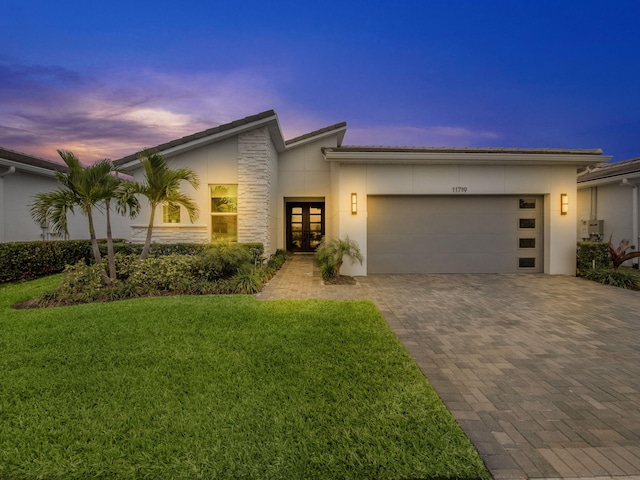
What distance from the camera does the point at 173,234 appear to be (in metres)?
11.2

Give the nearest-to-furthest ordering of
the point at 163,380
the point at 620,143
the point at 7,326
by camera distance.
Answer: the point at 163,380 < the point at 7,326 < the point at 620,143

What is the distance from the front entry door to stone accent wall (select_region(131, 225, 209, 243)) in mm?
5367

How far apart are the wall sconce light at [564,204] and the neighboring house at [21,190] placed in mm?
18090

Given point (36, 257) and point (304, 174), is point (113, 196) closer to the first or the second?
point (36, 257)

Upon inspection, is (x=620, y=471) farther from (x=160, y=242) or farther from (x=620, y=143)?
(x=620, y=143)

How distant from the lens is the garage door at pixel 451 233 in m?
10.9

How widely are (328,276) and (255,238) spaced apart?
10.4 feet

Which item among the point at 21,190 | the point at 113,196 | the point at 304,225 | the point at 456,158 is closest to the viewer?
the point at 113,196

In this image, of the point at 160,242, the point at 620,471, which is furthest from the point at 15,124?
the point at 620,471

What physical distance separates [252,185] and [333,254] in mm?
4054

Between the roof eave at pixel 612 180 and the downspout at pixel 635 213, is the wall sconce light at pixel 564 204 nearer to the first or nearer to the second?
the roof eave at pixel 612 180

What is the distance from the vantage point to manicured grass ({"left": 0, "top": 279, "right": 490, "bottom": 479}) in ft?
7.50

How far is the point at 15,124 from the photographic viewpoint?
1445 centimetres

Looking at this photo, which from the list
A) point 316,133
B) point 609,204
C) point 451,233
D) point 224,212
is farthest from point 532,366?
point 609,204
